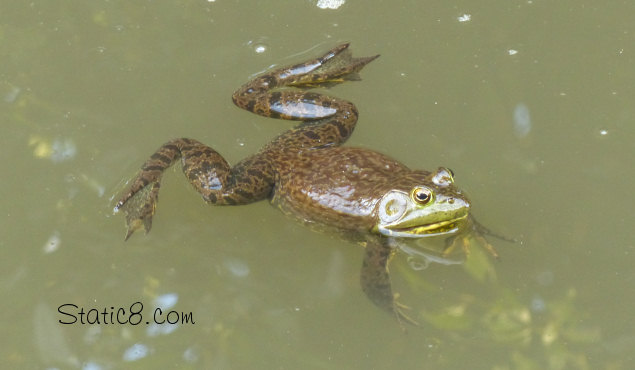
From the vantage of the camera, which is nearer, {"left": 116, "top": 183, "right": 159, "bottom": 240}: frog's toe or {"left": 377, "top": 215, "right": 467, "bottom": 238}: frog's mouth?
{"left": 377, "top": 215, "right": 467, "bottom": 238}: frog's mouth

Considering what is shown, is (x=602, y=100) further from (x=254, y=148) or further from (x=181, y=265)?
(x=181, y=265)

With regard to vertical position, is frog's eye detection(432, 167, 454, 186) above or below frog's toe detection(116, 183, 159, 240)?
above

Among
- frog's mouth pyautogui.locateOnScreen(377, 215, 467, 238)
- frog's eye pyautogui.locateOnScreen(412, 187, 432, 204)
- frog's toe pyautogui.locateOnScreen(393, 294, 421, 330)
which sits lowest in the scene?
frog's toe pyautogui.locateOnScreen(393, 294, 421, 330)

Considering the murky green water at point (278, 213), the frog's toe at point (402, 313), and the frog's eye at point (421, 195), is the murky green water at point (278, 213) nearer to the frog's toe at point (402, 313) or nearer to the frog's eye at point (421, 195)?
the frog's toe at point (402, 313)

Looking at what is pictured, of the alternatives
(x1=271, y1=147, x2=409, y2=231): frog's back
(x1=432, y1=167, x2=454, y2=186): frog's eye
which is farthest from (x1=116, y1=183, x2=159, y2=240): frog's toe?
(x1=432, y1=167, x2=454, y2=186): frog's eye

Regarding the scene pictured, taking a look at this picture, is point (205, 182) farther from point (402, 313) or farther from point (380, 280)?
point (402, 313)

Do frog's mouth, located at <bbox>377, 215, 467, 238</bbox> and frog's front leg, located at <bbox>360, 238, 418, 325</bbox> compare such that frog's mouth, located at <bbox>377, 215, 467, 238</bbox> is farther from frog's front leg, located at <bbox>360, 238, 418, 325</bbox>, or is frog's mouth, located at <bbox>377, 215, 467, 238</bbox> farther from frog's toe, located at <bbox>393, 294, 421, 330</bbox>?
frog's toe, located at <bbox>393, 294, 421, 330</bbox>
